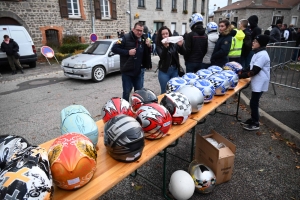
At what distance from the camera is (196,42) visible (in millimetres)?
4633

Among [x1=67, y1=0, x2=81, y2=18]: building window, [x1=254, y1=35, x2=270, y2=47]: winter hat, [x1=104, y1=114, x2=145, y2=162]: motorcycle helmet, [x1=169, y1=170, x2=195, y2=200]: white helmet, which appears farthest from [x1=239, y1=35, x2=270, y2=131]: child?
[x1=67, y1=0, x2=81, y2=18]: building window

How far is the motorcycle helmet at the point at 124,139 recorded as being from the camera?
67.9 inches

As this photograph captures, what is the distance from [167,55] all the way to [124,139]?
2.76 metres

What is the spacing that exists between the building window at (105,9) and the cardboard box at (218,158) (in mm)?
17803

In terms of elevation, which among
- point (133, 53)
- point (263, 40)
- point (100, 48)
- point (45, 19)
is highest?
point (45, 19)

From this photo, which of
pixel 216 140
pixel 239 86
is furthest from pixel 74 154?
pixel 239 86

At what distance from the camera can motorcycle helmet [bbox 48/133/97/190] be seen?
143 centimetres

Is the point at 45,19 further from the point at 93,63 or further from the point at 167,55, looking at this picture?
the point at 167,55

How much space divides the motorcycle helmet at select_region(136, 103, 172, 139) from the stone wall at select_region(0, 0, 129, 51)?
52.3 feet

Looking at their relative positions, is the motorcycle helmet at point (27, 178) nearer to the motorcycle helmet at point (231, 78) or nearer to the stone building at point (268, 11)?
the motorcycle helmet at point (231, 78)

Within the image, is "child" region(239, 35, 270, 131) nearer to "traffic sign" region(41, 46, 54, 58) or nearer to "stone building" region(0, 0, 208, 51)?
"traffic sign" region(41, 46, 54, 58)

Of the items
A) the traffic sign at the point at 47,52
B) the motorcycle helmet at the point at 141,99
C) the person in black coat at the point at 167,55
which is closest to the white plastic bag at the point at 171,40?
the person in black coat at the point at 167,55

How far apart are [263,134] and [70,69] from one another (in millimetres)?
7307

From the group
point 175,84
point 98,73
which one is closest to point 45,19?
point 98,73
